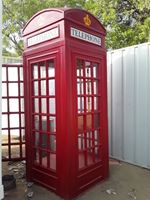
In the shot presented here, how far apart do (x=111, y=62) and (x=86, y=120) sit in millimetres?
1852

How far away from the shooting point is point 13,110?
6.33 m

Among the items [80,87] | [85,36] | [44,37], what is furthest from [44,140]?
[85,36]

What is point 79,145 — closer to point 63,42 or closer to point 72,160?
point 72,160

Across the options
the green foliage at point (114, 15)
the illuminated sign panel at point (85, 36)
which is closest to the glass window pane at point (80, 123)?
the illuminated sign panel at point (85, 36)

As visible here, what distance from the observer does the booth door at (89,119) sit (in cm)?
417

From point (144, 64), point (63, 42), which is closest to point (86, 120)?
point (63, 42)

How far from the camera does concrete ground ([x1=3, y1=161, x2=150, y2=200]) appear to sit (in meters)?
4.01

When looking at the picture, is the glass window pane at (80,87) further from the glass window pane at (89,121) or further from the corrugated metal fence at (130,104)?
the corrugated metal fence at (130,104)

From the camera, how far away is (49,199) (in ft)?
12.9

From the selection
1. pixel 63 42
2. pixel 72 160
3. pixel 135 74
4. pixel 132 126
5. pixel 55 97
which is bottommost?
A: pixel 72 160

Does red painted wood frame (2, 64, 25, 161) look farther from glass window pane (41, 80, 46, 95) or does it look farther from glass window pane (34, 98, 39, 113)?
glass window pane (41, 80, 46, 95)

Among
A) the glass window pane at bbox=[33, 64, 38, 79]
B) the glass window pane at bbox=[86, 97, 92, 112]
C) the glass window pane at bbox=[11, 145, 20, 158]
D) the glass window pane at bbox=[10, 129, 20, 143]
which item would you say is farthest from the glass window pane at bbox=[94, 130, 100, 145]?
the glass window pane at bbox=[10, 129, 20, 143]

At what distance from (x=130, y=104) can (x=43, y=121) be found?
6.05 ft

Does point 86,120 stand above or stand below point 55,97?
below
